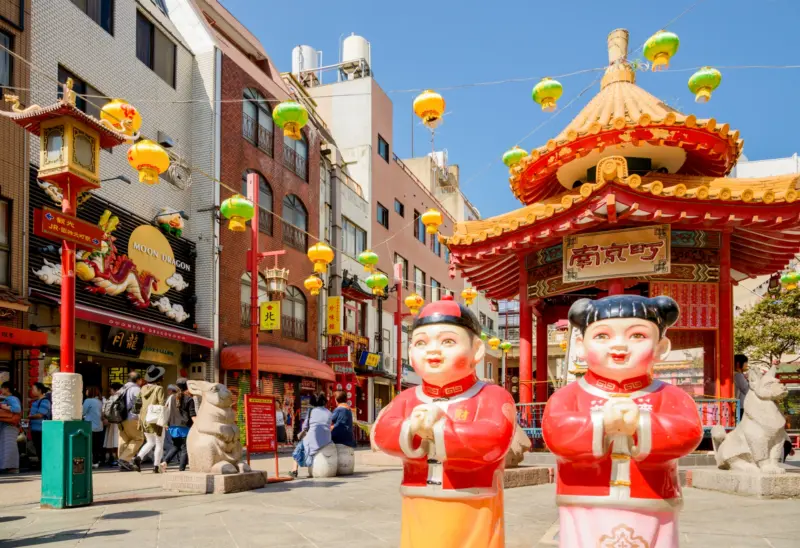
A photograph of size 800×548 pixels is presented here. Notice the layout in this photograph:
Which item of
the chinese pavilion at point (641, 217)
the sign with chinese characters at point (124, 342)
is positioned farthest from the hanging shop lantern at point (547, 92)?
the sign with chinese characters at point (124, 342)

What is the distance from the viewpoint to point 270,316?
19500 millimetres

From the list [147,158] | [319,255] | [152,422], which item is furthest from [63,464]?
[319,255]

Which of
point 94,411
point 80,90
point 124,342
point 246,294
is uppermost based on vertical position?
point 80,90

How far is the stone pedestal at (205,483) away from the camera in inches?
360

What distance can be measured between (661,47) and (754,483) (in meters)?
5.47

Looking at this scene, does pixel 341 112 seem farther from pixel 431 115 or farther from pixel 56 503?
pixel 56 503

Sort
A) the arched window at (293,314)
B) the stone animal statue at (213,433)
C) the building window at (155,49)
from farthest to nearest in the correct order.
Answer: the arched window at (293,314) < the building window at (155,49) < the stone animal statue at (213,433)

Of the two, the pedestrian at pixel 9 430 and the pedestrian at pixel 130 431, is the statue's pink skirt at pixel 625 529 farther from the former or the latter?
the pedestrian at pixel 9 430

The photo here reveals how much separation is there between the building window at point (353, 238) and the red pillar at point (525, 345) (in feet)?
53.6

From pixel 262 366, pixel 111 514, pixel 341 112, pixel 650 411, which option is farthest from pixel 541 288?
pixel 341 112

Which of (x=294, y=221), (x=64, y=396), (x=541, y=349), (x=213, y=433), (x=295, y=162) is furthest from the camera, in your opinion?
(x=295, y=162)

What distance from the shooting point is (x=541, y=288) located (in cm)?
1186

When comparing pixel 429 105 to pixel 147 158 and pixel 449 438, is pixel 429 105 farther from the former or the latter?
pixel 449 438

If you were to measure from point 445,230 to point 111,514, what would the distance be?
34.8 meters
